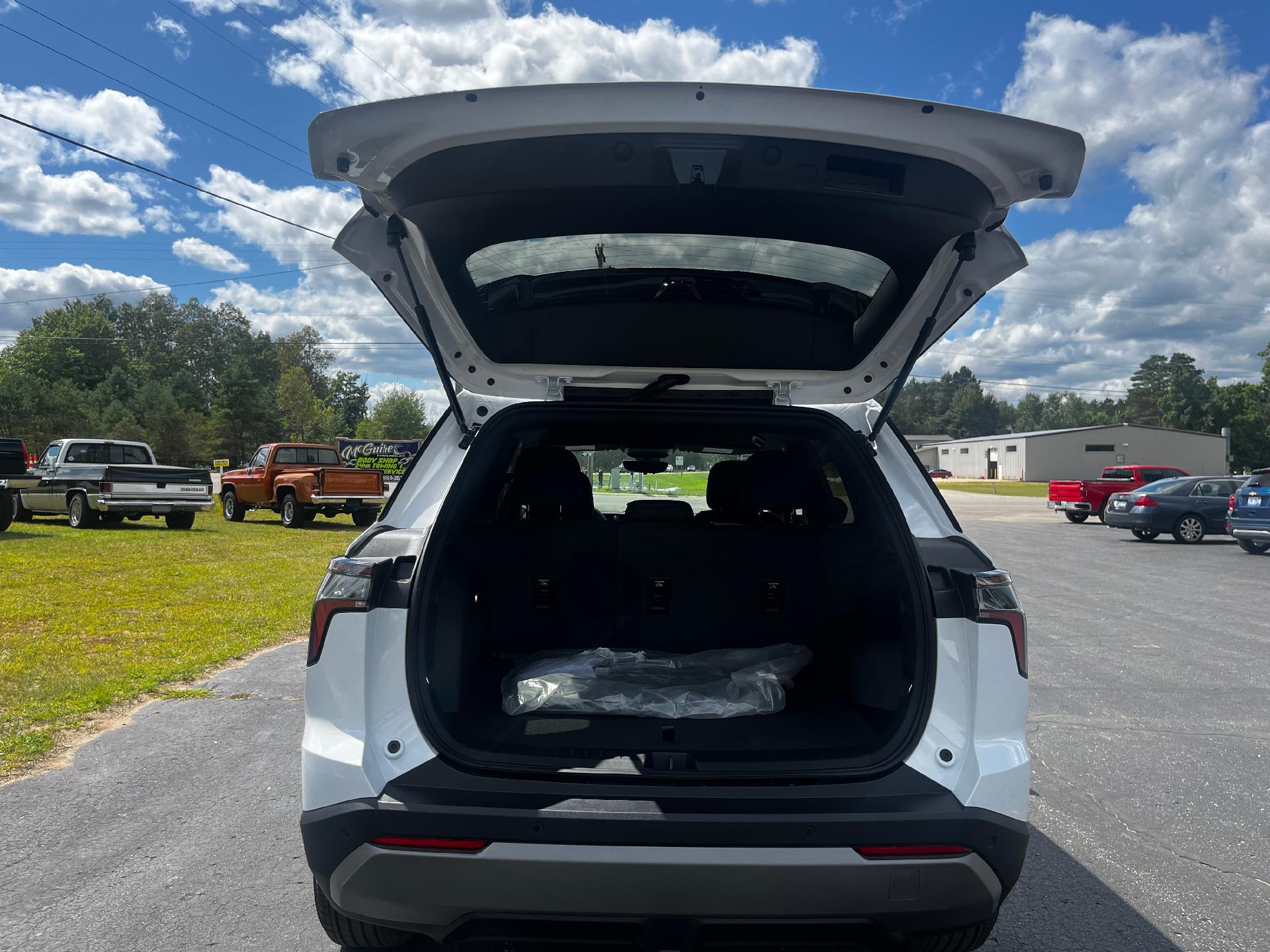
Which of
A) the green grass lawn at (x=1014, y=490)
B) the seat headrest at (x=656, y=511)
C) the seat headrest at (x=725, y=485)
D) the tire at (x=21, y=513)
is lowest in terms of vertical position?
the green grass lawn at (x=1014, y=490)

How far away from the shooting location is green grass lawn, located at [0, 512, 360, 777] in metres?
5.50

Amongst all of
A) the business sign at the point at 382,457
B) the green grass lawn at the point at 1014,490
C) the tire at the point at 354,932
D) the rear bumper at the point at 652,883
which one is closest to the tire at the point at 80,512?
the business sign at the point at 382,457

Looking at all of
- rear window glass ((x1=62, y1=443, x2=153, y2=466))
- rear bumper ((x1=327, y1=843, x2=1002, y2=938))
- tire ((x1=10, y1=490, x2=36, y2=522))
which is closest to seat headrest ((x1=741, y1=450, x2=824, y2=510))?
rear bumper ((x1=327, y1=843, x2=1002, y2=938))

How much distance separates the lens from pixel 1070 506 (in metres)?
24.8

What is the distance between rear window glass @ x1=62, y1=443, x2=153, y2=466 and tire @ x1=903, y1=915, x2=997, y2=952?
61.7 feet

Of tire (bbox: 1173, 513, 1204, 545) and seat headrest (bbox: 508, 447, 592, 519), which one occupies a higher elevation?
seat headrest (bbox: 508, 447, 592, 519)

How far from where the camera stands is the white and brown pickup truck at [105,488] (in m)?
16.9

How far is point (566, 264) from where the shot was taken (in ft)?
9.82

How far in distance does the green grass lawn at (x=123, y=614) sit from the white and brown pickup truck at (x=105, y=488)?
1.05m

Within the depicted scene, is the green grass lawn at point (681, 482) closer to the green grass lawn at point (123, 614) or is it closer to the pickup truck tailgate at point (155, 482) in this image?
the green grass lawn at point (123, 614)

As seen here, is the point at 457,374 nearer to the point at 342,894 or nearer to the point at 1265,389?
the point at 342,894

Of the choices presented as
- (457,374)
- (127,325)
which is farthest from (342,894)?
(127,325)

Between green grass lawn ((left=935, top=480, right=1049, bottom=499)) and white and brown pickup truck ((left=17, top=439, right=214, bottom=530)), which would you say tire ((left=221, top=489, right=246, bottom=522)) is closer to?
white and brown pickup truck ((left=17, top=439, right=214, bottom=530))

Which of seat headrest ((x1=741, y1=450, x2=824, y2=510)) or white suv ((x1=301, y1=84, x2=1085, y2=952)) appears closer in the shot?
white suv ((x1=301, y1=84, x2=1085, y2=952))
